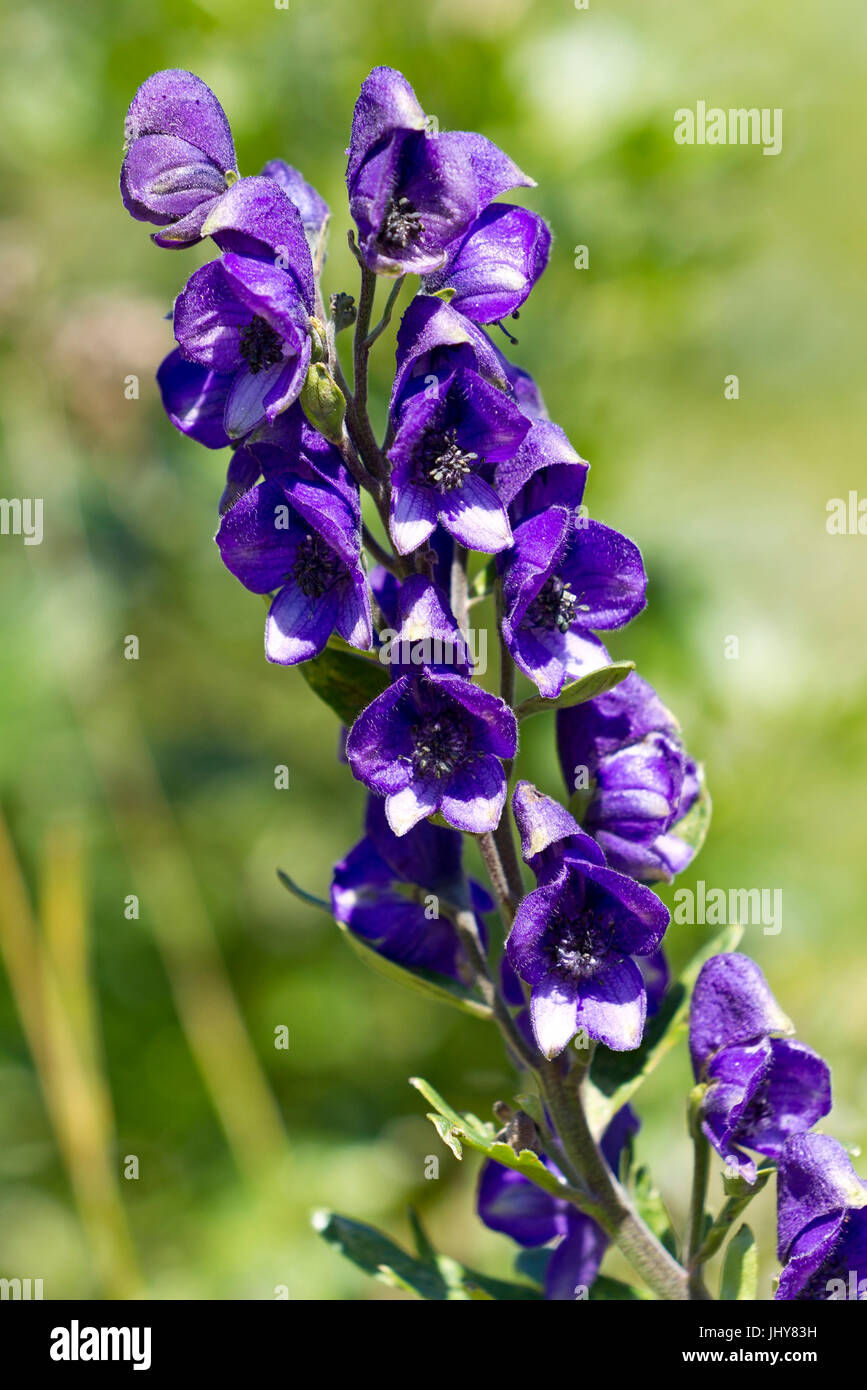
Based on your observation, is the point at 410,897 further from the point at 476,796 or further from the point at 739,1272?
the point at 739,1272

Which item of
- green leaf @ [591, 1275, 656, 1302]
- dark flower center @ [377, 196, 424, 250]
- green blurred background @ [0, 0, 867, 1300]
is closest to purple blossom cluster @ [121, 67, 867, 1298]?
dark flower center @ [377, 196, 424, 250]

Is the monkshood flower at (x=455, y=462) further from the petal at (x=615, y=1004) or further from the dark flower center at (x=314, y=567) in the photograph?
the petal at (x=615, y=1004)

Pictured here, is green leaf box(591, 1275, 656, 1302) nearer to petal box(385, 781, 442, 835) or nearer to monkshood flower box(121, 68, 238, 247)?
petal box(385, 781, 442, 835)

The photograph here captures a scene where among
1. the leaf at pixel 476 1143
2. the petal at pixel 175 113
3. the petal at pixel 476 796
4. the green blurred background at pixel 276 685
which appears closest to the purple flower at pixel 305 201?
the petal at pixel 175 113

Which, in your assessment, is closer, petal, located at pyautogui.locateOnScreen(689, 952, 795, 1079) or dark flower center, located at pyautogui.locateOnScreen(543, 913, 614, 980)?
dark flower center, located at pyautogui.locateOnScreen(543, 913, 614, 980)

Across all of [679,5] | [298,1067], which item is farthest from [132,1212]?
[679,5]

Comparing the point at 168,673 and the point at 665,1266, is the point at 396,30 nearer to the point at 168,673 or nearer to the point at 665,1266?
the point at 168,673
